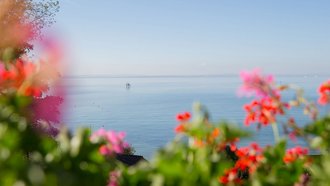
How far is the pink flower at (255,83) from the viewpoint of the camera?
324cm

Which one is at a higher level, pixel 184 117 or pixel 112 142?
pixel 184 117

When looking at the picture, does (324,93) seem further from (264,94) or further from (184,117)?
(184,117)

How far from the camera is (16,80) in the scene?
8.69 feet

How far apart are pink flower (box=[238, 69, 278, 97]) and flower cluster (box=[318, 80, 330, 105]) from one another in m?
0.40

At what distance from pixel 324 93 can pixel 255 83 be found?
56cm

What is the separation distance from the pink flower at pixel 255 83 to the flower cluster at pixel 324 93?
1.31 feet

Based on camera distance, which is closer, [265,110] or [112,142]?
[112,142]

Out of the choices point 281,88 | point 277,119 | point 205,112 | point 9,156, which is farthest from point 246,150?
point 9,156

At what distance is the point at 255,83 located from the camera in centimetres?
327

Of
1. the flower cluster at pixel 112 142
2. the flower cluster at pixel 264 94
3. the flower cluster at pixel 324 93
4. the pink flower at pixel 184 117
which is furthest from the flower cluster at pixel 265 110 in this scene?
the flower cluster at pixel 112 142

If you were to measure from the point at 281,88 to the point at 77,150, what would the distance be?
1598mm

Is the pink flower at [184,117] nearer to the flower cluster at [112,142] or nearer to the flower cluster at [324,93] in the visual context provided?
the flower cluster at [112,142]

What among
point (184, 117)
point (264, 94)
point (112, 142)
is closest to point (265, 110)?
point (264, 94)

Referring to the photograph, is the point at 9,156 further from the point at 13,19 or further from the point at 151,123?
the point at 151,123
